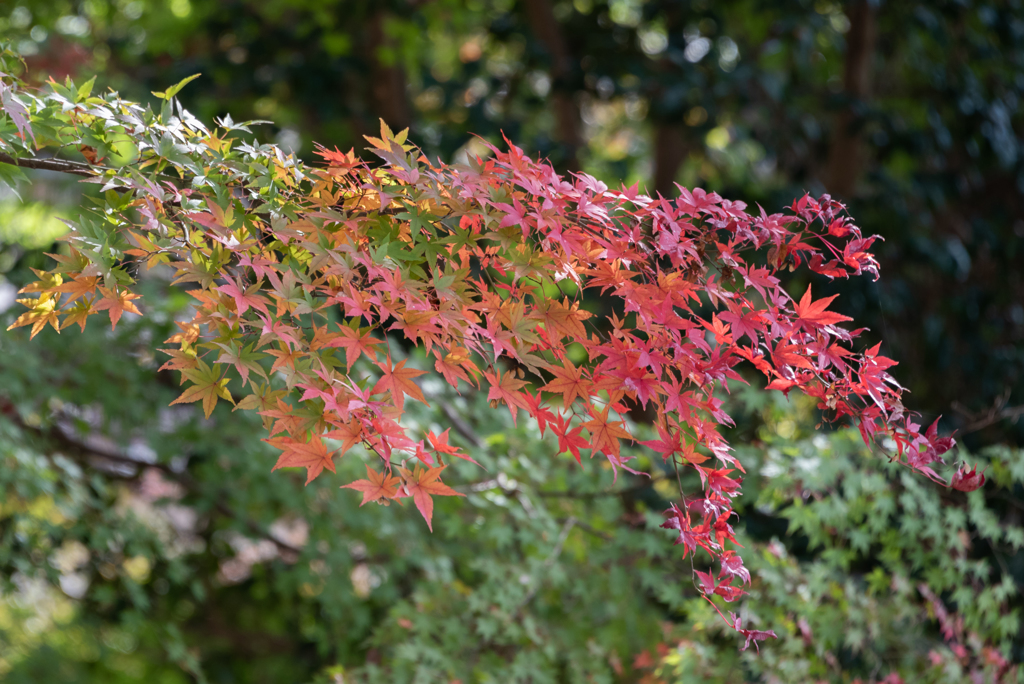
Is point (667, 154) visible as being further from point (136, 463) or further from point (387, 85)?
point (136, 463)

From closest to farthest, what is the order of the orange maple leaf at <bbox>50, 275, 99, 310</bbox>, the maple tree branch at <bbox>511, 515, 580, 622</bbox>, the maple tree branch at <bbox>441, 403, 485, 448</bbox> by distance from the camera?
the orange maple leaf at <bbox>50, 275, 99, 310</bbox> < the maple tree branch at <bbox>511, 515, 580, 622</bbox> < the maple tree branch at <bbox>441, 403, 485, 448</bbox>

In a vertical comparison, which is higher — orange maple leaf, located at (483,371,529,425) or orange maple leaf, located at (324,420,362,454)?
orange maple leaf, located at (483,371,529,425)

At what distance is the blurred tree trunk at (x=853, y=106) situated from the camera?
342cm

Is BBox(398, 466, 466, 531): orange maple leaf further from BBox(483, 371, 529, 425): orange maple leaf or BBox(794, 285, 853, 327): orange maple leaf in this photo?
BBox(794, 285, 853, 327): orange maple leaf

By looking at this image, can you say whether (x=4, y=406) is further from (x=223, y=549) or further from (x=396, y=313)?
(x=396, y=313)

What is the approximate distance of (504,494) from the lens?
251 cm

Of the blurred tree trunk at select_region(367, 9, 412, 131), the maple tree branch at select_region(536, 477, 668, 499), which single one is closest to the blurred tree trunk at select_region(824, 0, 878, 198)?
the maple tree branch at select_region(536, 477, 668, 499)

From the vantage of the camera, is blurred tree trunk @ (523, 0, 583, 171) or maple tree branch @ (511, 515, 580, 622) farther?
blurred tree trunk @ (523, 0, 583, 171)

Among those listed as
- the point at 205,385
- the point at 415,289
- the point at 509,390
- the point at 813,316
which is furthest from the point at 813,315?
the point at 205,385

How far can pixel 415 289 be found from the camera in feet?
3.59

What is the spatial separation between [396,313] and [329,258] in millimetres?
123

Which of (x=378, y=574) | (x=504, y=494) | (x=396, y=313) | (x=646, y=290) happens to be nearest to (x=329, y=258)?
(x=396, y=313)

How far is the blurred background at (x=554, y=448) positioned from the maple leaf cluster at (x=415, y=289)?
3.59 feet

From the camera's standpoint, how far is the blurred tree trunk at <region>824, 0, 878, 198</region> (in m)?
3.42
